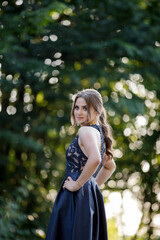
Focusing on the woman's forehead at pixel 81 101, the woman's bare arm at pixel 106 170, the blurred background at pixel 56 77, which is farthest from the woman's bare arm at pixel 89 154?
the blurred background at pixel 56 77

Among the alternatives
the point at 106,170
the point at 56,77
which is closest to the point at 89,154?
the point at 106,170

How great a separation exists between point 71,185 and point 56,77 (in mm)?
3864

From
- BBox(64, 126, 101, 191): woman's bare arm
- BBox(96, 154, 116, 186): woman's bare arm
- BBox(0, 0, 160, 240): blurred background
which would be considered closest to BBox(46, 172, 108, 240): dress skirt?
BBox(64, 126, 101, 191): woman's bare arm

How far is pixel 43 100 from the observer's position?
7176 mm

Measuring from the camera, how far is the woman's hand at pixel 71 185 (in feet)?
9.09

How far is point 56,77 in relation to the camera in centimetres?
649

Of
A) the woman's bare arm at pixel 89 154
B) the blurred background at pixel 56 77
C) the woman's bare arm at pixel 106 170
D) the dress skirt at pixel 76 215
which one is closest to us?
the woman's bare arm at pixel 89 154

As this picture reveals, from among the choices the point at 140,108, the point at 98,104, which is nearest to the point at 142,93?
the point at 140,108

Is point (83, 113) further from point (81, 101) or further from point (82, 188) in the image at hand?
point (82, 188)

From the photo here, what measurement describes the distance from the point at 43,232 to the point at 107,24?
331cm

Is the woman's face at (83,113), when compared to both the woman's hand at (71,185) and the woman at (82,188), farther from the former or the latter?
the woman's hand at (71,185)

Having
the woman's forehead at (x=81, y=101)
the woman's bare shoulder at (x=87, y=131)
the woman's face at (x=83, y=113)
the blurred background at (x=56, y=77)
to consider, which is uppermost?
the woman's forehead at (x=81, y=101)

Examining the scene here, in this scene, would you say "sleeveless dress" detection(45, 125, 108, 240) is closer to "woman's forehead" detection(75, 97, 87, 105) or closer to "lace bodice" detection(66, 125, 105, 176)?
"lace bodice" detection(66, 125, 105, 176)

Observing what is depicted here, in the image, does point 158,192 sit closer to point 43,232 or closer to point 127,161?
point 127,161
